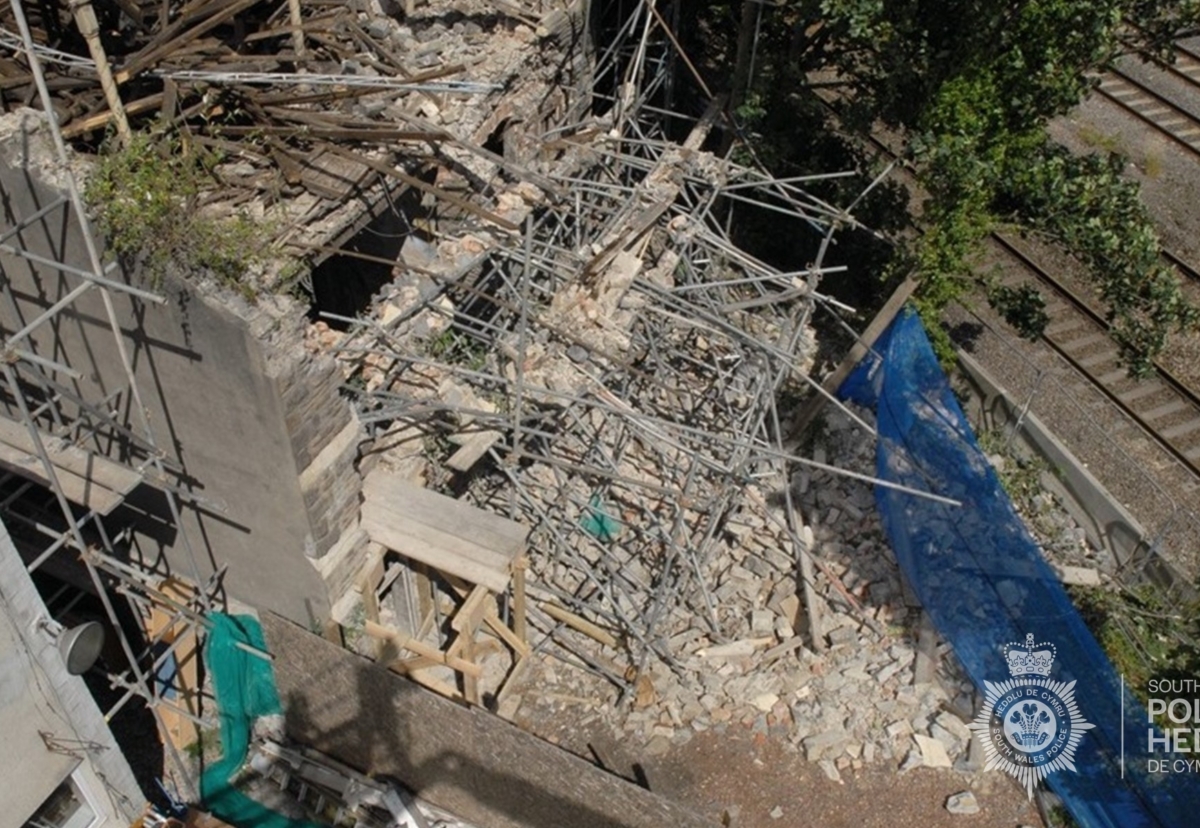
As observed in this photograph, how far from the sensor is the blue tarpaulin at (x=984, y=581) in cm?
1055

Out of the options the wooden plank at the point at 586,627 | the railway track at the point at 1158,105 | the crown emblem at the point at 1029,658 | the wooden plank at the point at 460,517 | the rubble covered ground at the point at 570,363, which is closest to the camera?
the wooden plank at the point at 460,517

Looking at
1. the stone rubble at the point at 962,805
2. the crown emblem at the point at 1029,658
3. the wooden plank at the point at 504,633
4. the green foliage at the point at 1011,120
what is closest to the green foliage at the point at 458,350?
the wooden plank at the point at 504,633

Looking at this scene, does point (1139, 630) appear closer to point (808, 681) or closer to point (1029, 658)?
point (1029, 658)

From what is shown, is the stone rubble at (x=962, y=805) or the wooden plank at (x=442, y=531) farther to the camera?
the stone rubble at (x=962, y=805)

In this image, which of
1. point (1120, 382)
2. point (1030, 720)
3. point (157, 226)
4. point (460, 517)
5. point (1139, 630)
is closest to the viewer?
point (157, 226)

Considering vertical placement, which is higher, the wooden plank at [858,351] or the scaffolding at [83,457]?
the wooden plank at [858,351]

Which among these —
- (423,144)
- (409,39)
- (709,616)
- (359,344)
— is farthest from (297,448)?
(409,39)

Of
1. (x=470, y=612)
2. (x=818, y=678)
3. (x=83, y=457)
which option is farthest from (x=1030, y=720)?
(x=83, y=457)

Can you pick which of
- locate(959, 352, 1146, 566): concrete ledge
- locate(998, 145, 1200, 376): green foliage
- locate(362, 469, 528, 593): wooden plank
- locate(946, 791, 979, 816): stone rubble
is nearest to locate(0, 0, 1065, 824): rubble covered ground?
locate(946, 791, 979, 816): stone rubble

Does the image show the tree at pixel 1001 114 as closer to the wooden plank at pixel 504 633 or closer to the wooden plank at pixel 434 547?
the wooden plank at pixel 504 633

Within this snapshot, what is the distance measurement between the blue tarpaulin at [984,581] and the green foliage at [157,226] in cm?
739

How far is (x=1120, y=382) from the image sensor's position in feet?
52.0

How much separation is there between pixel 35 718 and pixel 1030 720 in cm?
910

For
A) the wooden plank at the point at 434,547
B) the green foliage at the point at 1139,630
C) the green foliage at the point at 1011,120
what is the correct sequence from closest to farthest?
the wooden plank at the point at 434,547
the green foliage at the point at 1139,630
the green foliage at the point at 1011,120
